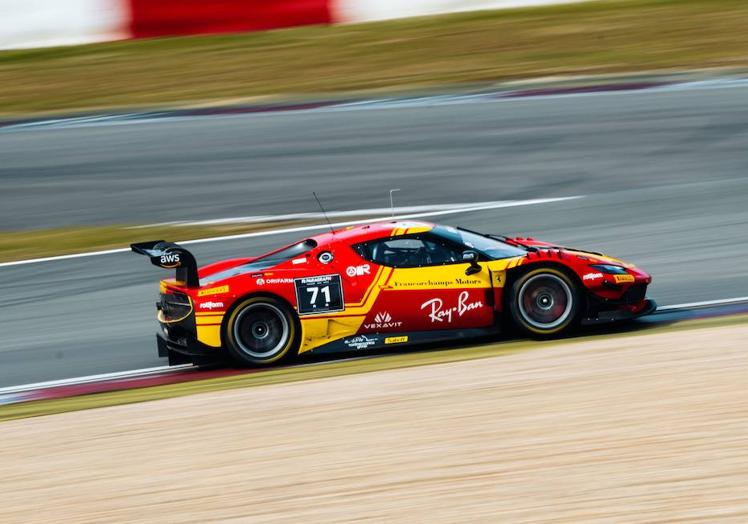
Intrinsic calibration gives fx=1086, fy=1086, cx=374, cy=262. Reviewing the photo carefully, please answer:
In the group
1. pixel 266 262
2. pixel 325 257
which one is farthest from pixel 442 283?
pixel 266 262

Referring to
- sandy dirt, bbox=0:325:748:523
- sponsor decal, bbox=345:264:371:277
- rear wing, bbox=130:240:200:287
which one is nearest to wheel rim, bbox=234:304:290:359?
rear wing, bbox=130:240:200:287

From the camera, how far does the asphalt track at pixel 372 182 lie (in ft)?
32.6

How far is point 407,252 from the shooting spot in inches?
327

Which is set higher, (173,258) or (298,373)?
(173,258)

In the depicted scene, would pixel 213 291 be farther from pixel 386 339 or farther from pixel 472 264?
pixel 472 264

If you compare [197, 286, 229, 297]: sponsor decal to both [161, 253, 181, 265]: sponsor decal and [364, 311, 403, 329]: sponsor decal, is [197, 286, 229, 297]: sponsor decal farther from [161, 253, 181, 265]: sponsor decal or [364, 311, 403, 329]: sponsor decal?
[364, 311, 403, 329]: sponsor decal

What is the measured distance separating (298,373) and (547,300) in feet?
6.50

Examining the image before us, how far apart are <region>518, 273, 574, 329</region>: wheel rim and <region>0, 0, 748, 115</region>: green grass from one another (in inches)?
353

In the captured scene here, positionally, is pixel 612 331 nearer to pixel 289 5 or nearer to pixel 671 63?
pixel 671 63

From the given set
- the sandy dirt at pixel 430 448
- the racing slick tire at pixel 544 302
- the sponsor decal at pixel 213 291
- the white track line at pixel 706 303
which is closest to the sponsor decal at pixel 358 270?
the sponsor decal at pixel 213 291

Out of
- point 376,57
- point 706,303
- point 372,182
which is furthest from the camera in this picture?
point 376,57

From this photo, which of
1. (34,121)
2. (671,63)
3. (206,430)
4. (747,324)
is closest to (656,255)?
(747,324)

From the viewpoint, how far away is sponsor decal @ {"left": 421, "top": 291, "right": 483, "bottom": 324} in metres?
8.20

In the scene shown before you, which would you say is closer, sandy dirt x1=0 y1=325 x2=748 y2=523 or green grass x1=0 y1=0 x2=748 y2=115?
sandy dirt x1=0 y1=325 x2=748 y2=523
